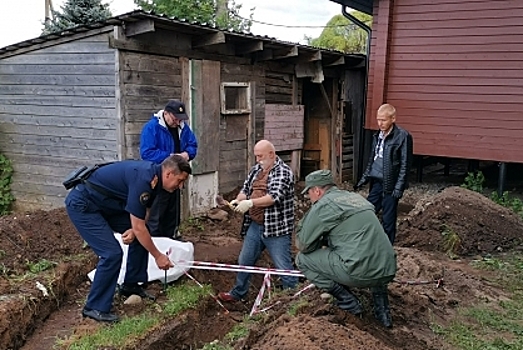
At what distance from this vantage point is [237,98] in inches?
364

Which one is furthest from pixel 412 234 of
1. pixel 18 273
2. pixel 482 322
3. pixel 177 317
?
pixel 18 273

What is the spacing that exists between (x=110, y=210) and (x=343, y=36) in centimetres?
2332

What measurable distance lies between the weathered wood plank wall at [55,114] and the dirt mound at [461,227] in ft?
14.1

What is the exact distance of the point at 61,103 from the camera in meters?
7.53

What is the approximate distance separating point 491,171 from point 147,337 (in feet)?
35.5

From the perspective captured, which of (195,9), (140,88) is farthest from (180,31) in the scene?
(195,9)

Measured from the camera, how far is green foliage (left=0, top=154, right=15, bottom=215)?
8.15 meters

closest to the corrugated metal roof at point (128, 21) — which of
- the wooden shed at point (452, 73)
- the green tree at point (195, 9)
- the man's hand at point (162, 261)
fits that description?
the wooden shed at point (452, 73)

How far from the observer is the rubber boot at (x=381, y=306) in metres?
3.98

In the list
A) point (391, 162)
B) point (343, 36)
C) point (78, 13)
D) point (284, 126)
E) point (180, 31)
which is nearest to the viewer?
point (391, 162)

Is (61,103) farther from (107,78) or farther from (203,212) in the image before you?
(203,212)

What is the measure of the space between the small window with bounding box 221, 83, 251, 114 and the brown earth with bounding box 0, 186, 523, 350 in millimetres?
2521

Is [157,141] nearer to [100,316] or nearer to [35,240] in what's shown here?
[35,240]

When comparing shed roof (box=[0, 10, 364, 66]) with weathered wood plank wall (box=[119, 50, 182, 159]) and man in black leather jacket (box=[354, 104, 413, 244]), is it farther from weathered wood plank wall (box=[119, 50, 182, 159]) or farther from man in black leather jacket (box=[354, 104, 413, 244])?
man in black leather jacket (box=[354, 104, 413, 244])
